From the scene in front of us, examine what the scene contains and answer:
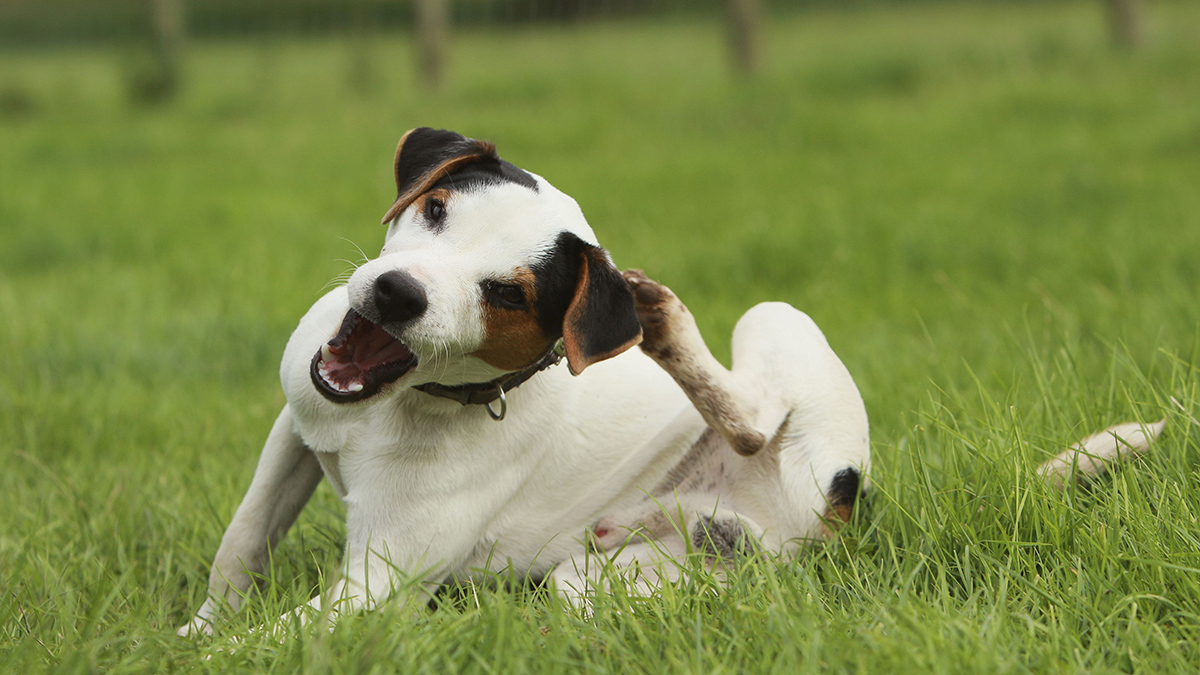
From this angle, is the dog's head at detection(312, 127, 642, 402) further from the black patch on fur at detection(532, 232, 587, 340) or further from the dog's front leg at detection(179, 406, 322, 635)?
the dog's front leg at detection(179, 406, 322, 635)

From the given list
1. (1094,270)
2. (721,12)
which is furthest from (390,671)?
(721,12)

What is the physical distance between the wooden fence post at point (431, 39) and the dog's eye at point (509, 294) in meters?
9.70

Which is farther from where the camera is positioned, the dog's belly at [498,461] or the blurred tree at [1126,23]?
the blurred tree at [1126,23]

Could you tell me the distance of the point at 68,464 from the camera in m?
3.50

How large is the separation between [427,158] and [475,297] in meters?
0.49

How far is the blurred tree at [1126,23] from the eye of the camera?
450 inches

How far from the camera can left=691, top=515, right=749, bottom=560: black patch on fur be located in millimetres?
2545

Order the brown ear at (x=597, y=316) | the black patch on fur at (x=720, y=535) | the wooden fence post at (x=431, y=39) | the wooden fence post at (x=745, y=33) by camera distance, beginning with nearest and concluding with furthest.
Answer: the brown ear at (x=597, y=316) → the black patch on fur at (x=720, y=535) → the wooden fence post at (x=745, y=33) → the wooden fence post at (x=431, y=39)

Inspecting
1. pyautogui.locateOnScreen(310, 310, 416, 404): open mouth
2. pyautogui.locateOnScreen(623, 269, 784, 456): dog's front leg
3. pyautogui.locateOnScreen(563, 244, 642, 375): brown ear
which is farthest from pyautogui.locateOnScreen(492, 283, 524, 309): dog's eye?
pyautogui.locateOnScreen(623, 269, 784, 456): dog's front leg

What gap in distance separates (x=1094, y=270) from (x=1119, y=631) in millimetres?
3999

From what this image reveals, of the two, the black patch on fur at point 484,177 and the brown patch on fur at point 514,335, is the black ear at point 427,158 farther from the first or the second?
the brown patch on fur at point 514,335

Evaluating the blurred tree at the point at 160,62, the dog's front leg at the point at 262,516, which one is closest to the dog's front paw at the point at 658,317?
the dog's front leg at the point at 262,516

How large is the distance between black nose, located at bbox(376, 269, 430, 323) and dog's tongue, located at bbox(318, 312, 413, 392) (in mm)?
128

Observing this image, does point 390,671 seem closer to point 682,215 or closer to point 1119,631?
point 1119,631
